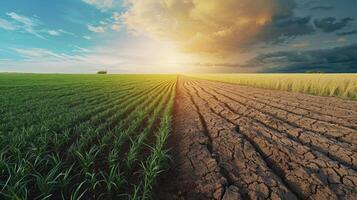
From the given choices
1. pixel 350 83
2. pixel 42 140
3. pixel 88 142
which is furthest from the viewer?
pixel 350 83

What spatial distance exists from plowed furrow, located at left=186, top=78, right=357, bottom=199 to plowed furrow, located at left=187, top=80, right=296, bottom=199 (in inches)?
8.4

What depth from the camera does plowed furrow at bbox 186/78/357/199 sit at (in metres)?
2.88

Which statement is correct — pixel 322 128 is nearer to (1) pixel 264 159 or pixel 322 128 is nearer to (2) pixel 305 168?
(2) pixel 305 168

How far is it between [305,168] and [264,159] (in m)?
0.71

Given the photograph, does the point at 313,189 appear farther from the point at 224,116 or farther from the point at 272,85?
the point at 272,85

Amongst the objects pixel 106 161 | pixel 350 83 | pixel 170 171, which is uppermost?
pixel 350 83

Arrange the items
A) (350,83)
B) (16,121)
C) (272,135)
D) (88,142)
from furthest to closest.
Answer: (350,83) < (16,121) < (272,135) < (88,142)

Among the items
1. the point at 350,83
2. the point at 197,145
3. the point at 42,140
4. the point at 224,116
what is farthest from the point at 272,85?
the point at 42,140

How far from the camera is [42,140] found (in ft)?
13.3

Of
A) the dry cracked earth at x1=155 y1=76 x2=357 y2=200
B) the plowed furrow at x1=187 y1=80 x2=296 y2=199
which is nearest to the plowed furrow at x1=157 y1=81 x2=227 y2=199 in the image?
the dry cracked earth at x1=155 y1=76 x2=357 y2=200

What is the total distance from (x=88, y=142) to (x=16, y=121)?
11.1 feet

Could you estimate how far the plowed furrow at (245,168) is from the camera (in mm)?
2869

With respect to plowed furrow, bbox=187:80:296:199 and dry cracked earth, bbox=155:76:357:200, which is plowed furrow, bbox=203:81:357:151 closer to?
dry cracked earth, bbox=155:76:357:200

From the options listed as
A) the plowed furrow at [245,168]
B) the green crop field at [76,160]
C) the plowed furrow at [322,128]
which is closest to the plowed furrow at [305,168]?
the plowed furrow at [245,168]
